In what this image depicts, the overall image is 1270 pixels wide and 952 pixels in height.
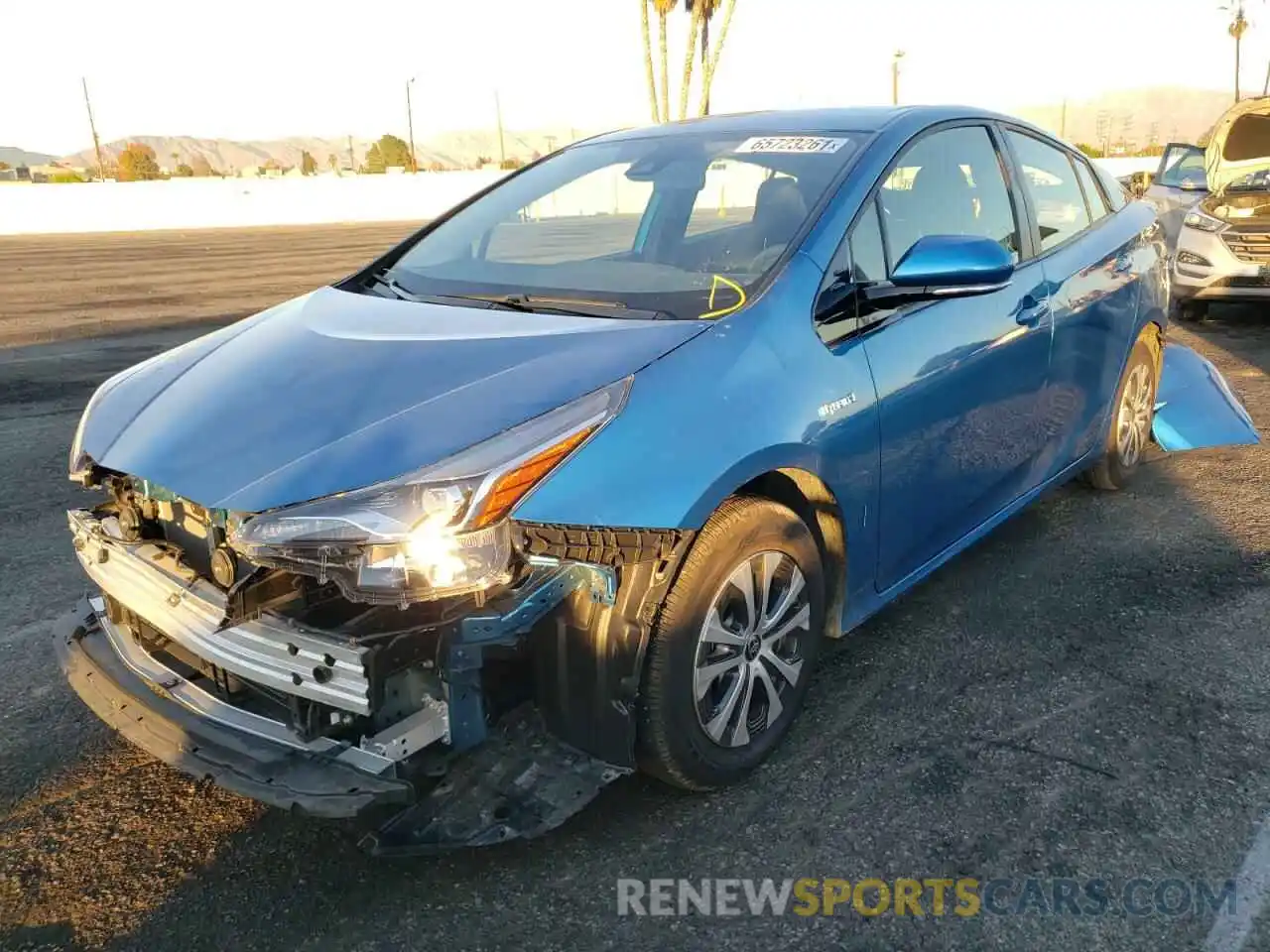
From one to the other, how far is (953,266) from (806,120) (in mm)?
978

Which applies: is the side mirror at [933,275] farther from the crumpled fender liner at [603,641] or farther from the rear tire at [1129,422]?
the rear tire at [1129,422]

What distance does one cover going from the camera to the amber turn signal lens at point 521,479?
6.84 feet

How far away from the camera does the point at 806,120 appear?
3.52 metres

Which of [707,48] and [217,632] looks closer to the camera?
[217,632]

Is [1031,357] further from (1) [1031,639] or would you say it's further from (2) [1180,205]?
(2) [1180,205]

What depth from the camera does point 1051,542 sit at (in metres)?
4.41

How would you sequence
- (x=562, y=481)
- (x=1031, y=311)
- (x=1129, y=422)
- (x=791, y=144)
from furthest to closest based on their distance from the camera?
(x=1129, y=422) → (x=1031, y=311) → (x=791, y=144) → (x=562, y=481)

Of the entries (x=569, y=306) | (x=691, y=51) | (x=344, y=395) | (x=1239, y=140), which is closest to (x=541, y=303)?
(x=569, y=306)

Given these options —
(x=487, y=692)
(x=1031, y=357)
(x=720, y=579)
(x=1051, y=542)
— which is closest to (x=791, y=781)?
(x=720, y=579)

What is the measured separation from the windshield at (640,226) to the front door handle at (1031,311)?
0.90 m

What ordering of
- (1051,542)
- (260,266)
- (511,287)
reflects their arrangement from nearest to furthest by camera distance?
(511,287) → (1051,542) → (260,266)

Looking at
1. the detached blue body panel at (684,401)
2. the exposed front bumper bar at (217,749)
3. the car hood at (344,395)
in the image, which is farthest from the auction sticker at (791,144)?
the exposed front bumper bar at (217,749)

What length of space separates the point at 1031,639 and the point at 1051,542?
40.9 inches

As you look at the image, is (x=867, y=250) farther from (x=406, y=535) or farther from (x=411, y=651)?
(x=411, y=651)
